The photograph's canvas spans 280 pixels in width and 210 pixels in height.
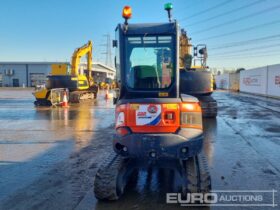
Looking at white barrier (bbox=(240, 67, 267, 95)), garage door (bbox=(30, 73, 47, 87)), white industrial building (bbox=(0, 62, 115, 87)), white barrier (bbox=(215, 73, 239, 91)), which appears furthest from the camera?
garage door (bbox=(30, 73, 47, 87))

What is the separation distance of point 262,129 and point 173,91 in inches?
303

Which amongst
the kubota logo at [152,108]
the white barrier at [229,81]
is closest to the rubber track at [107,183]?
the kubota logo at [152,108]

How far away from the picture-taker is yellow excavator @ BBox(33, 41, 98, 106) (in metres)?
21.9

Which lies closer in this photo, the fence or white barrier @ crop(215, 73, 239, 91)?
the fence

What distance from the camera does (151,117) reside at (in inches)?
194

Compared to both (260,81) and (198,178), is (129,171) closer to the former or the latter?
(198,178)

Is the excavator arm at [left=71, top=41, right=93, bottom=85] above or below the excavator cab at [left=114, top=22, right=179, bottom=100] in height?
above

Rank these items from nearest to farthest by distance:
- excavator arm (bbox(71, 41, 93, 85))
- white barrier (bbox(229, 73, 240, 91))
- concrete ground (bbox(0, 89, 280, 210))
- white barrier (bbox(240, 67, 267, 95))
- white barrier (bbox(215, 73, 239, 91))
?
concrete ground (bbox(0, 89, 280, 210)) < excavator arm (bbox(71, 41, 93, 85)) < white barrier (bbox(240, 67, 267, 95)) < white barrier (bbox(229, 73, 240, 91)) < white barrier (bbox(215, 73, 239, 91))

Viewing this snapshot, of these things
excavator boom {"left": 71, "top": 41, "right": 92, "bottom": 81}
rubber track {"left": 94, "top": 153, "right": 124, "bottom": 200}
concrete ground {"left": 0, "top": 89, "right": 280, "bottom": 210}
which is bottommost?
concrete ground {"left": 0, "top": 89, "right": 280, "bottom": 210}

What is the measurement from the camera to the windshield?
5434 millimetres

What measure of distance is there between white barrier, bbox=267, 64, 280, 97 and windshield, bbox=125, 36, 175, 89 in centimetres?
2571

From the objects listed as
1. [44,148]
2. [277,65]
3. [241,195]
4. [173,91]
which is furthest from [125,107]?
[277,65]

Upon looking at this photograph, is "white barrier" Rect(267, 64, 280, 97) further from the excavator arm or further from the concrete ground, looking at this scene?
the concrete ground

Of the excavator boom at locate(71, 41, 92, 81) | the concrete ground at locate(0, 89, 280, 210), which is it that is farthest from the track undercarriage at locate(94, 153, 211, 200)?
the excavator boom at locate(71, 41, 92, 81)
